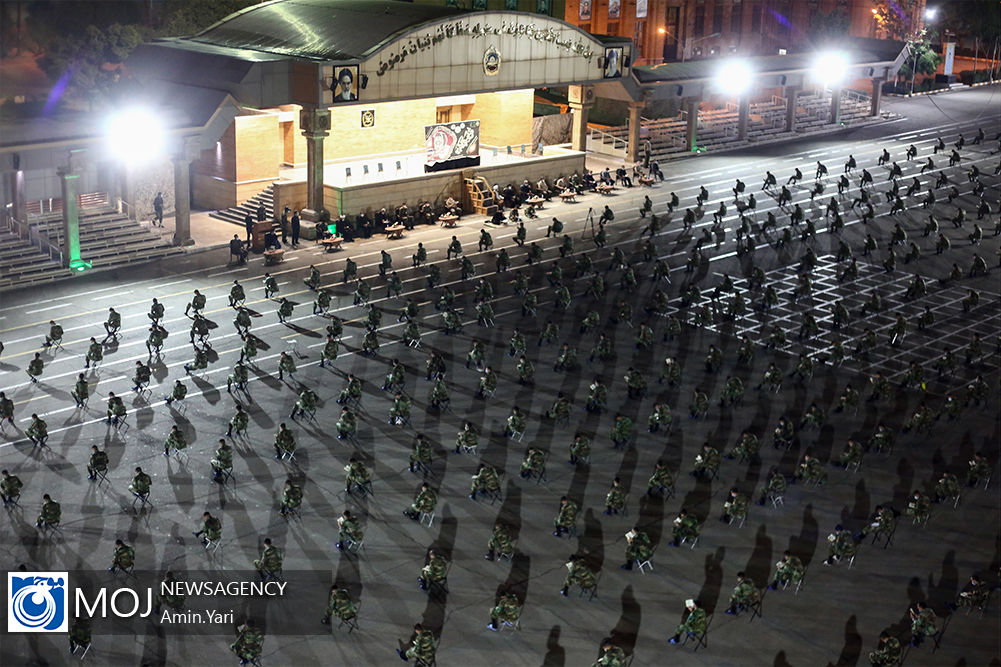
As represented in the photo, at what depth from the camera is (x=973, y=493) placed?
122 ft

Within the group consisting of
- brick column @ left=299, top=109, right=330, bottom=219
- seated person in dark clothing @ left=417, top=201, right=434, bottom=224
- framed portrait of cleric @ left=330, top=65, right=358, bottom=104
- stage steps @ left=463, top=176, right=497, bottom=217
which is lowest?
seated person in dark clothing @ left=417, top=201, right=434, bottom=224

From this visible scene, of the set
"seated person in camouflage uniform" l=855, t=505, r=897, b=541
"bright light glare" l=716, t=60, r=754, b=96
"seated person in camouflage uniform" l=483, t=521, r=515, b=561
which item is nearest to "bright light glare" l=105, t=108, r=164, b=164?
"seated person in camouflage uniform" l=483, t=521, r=515, b=561

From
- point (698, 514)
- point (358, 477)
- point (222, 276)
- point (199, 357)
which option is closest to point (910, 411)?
point (698, 514)

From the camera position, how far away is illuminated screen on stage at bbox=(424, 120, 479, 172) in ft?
222

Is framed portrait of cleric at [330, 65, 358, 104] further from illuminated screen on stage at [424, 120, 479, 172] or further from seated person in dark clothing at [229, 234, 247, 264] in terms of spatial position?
seated person in dark clothing at [229, 234, 247, 264]

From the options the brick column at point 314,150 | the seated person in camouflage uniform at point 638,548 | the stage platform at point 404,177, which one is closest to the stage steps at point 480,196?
the stage platform at point 404,177

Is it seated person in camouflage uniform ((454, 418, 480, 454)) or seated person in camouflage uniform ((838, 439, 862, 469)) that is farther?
seated person in camouflage uniform ((838, 439, 862, 469))

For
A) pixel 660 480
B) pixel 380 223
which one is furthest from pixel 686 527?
pixel 380 223

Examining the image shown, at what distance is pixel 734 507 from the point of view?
3375cm

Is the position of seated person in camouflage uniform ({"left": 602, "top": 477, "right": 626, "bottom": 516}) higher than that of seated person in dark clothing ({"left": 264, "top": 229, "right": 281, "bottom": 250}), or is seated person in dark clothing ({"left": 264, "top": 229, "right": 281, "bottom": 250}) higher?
seated person in dark clothing ({"left": 264, "top": 229, "right": 281, "bottom": 250})

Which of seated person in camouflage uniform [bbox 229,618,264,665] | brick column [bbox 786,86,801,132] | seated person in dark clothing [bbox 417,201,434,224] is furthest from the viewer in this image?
brick column [bbox 786,86,801,132]

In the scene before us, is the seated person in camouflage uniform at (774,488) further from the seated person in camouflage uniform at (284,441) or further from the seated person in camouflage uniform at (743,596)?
the seated person in camouflage uniform at (284,441)

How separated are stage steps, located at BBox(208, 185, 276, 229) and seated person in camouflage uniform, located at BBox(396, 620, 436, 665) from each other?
40.4 metres

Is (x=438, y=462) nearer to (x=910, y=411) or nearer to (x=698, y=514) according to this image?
(x=698, y=514)
